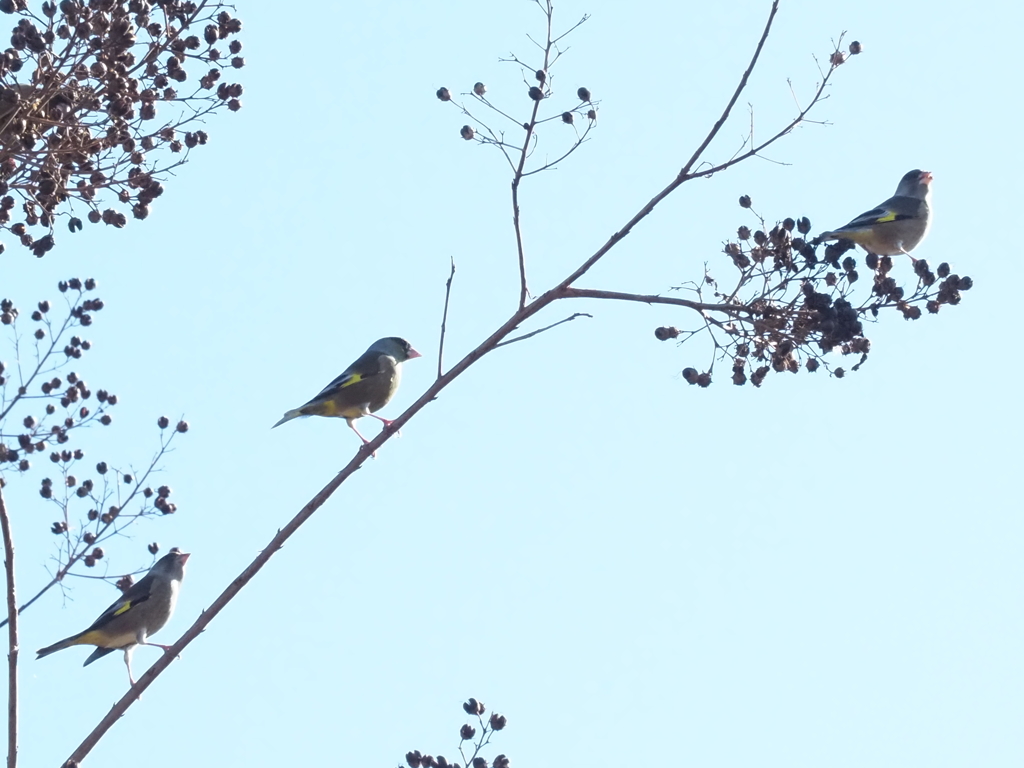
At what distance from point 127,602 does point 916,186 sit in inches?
306

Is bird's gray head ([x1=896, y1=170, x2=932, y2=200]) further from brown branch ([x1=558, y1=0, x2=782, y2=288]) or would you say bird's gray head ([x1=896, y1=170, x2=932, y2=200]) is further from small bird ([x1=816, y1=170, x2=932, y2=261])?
brown branch ([x1=558, y1=0, x2=782, y2=288])

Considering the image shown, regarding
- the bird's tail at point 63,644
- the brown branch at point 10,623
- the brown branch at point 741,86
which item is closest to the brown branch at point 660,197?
the brown branch at point 741,86

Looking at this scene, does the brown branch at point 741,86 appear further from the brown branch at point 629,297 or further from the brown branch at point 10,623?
the brown branch at point 10,623

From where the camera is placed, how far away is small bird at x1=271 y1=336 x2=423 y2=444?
10523 millimetres

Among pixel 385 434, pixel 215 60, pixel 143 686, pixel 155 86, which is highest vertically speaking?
pixel 215 60

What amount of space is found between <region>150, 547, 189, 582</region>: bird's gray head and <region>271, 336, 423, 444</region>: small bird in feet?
7.15

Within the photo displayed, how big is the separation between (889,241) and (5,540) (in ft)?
25.2

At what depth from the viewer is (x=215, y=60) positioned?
22.5ft

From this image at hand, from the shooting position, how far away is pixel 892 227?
35.7 ft

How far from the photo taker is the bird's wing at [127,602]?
1083 centimetres

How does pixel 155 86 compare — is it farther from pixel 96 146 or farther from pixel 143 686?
pixel 143 686

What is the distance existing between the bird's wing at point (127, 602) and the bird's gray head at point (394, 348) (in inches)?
110

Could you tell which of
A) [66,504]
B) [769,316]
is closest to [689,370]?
[769,316]

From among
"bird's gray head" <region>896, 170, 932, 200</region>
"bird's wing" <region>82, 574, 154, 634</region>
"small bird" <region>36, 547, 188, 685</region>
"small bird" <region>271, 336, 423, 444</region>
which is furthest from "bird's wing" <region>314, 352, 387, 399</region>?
"bird's gray head" <region>896, 170, 932, 200</region>
